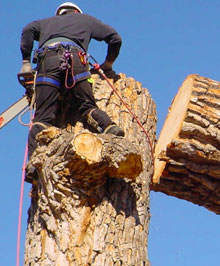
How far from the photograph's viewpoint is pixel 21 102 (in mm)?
6750

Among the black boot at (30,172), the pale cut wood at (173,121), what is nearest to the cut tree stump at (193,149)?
the pale cut wood at (173,121)

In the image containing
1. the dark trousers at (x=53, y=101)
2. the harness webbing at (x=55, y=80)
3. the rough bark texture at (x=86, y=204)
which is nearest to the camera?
the rough bark texture at (x=86, y=204)

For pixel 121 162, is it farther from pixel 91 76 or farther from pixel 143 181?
pixel 91 76

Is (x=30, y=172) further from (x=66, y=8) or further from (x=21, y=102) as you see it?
(x=66, y=8)

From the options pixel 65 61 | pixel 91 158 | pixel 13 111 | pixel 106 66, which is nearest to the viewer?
pixel 91 158

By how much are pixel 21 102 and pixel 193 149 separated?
5.32 feet

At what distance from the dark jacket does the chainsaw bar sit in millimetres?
447

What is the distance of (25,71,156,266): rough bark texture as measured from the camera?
203 inches

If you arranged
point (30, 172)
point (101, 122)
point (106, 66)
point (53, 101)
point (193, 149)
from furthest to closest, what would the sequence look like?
point (106, 66), point (193, 149), point (53, 101), point (101, 122), point (30, 172)

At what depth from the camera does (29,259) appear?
5242mm

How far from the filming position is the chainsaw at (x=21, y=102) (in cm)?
638

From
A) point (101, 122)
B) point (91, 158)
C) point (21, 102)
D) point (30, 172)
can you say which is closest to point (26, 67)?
point (21, 102)

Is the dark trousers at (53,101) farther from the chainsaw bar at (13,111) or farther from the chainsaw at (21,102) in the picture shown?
the chainsaw bar at (13,111)

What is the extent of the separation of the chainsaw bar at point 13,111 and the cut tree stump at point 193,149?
1273 millimetres
